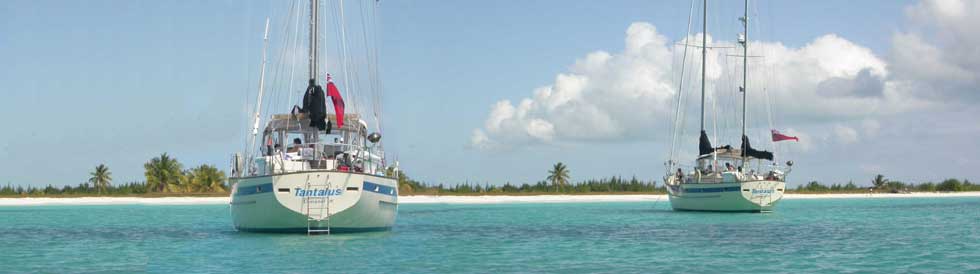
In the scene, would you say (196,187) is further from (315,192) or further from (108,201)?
(315,192)

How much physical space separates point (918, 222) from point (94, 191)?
78663 mm

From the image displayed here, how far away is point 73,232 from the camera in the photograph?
126 ft

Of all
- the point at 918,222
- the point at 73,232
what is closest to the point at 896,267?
the point at 918,222

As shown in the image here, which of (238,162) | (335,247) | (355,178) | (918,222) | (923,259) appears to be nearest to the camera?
(923,259)

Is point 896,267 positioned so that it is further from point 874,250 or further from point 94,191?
point 94,191

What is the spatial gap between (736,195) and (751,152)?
383 centimetres

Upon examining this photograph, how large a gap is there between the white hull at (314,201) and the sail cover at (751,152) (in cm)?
2778

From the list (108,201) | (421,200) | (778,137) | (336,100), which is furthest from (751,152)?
(108,201)

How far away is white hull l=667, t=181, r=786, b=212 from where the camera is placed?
52.2 m

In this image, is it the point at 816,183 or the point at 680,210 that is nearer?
the point at 680,210

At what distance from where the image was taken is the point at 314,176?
30.1m

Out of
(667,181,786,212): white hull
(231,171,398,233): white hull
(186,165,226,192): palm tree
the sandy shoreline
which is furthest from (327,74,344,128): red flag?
(186,165,226,192): palm tree

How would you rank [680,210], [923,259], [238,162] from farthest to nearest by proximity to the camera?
[680,210]
[238,162]
[923,259]

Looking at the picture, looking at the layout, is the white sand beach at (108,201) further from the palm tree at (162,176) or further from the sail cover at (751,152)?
the sail cover at (751,152)
